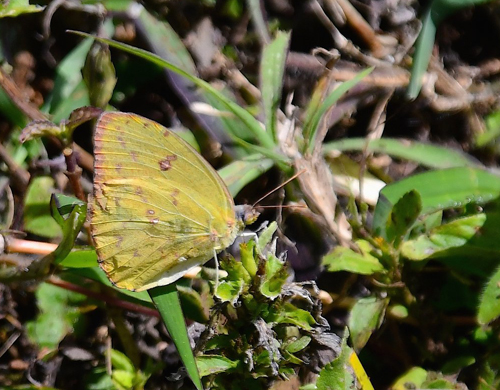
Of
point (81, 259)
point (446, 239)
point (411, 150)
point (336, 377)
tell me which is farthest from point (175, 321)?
point (411, 150)

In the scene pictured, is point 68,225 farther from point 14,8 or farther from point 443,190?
point 443,190

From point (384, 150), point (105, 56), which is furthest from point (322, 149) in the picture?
point (105, 56)

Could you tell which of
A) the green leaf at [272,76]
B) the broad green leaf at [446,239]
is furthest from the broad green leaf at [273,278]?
the green leaf at [272,76]

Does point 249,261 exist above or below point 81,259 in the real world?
above

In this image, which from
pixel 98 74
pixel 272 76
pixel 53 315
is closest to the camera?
pixel 53 315

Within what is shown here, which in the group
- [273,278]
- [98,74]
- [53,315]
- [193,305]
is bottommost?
[53,315]

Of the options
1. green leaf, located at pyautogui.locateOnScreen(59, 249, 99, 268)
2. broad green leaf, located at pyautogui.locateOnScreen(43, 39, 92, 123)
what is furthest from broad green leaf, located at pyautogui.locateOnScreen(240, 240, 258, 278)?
broad green leaf, located at pyautogui.locateOnScreen(43, 39, 92, 123)

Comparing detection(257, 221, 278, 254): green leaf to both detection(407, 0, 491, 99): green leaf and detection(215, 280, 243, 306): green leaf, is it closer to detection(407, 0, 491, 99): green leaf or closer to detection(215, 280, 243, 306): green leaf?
detection(215, 280, 243, 306): green leaf
